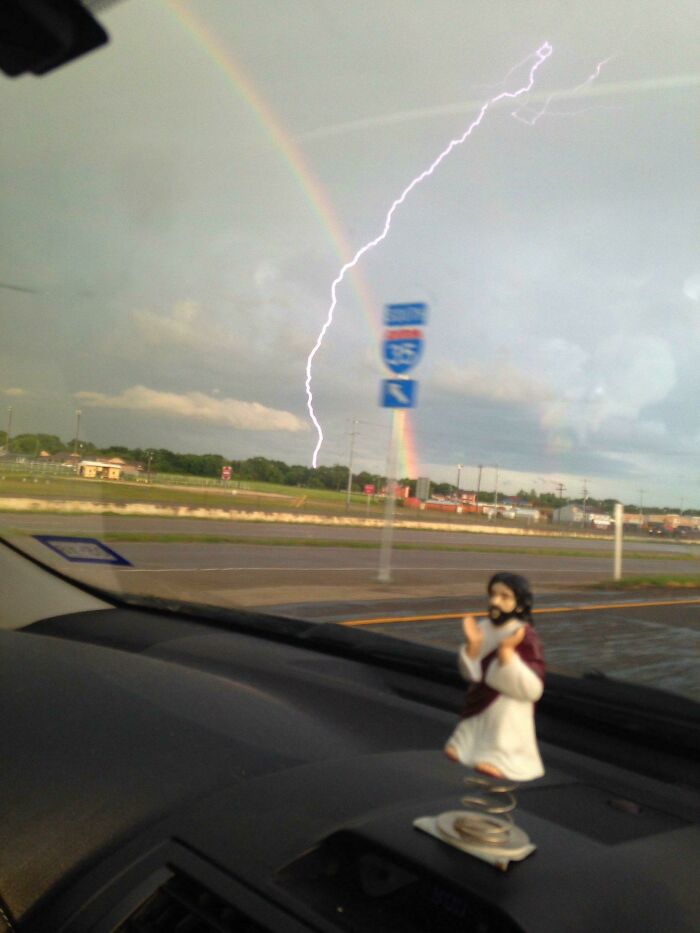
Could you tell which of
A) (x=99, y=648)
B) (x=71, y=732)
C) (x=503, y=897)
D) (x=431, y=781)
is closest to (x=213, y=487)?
(x=99, y=648)

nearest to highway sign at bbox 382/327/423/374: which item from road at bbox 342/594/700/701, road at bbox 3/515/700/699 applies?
road at bbox 3/515/700/699

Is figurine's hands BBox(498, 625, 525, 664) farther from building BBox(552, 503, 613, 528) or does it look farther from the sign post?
building BBox(552, 503, 613, 528)

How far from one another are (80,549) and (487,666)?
4.23m

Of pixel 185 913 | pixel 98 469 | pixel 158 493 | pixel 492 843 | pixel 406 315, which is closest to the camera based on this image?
pixel 492 843

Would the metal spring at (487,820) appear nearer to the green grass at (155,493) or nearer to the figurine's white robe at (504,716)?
the figurine's white robe at (504,716)

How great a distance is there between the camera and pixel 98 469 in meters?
5.98

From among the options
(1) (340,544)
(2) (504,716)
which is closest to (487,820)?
(2) (504,716)

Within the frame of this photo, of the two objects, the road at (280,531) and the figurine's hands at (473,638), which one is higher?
the figurine's hands at (473,638)

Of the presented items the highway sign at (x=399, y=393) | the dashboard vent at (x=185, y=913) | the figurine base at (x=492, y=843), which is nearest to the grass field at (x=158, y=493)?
the highway sign at (x=399, y=393)

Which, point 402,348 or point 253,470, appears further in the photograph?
point 253,470

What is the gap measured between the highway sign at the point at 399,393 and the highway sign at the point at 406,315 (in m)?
0.61

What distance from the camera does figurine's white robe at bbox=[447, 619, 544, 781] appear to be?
3.99 feet

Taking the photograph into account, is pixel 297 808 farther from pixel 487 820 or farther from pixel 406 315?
pixel 406 315

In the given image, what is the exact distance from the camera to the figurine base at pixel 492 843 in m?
1.42
